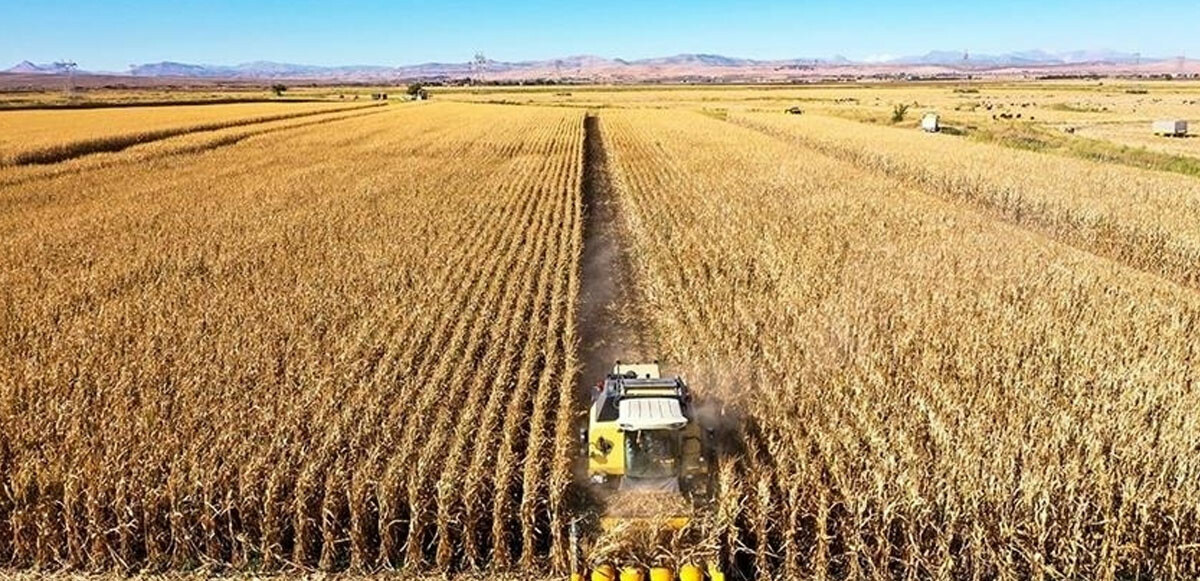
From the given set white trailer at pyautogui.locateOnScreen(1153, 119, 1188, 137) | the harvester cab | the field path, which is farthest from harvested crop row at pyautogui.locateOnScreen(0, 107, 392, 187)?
white trailer at pyautogui.locateOnScreen(1153, 119, 1188, 137)

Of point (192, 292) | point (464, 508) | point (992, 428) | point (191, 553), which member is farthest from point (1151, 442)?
point (192, 292)

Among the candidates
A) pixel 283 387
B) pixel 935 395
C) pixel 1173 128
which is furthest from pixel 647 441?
pixel 1173 128

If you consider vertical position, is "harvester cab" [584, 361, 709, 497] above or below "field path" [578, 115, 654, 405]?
above

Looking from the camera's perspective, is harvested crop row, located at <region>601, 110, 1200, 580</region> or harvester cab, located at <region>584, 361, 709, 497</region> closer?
harvester cab, located at <region>584, 361, 709, 497</region>

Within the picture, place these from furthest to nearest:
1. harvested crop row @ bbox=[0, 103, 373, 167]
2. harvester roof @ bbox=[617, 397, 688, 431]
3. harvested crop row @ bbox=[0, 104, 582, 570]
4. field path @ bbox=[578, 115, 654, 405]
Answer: harvested crop row @ bbox=[0, 103, 373, 167], field path @ bbox=[578, 115, 654, 405], harvested crop row @ bbox=[0, 104, 582, 570], harvester roof @ bbox=[617, 397, 688, 431]

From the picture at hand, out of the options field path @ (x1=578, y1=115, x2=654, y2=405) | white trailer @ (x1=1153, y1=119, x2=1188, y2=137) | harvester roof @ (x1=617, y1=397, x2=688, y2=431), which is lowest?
field path @ (x1=578, y1=115, x2=654, y2=405)

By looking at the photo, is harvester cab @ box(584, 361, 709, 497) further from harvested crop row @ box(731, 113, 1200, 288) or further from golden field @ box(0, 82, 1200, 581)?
harvested crop row @ box(731, 113, 1200, 288)

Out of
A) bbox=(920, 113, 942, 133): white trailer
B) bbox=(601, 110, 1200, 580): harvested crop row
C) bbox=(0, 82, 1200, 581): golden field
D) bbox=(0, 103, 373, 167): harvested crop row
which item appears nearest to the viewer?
bbox=(601, 110, 1200, 580): harvested crop row
